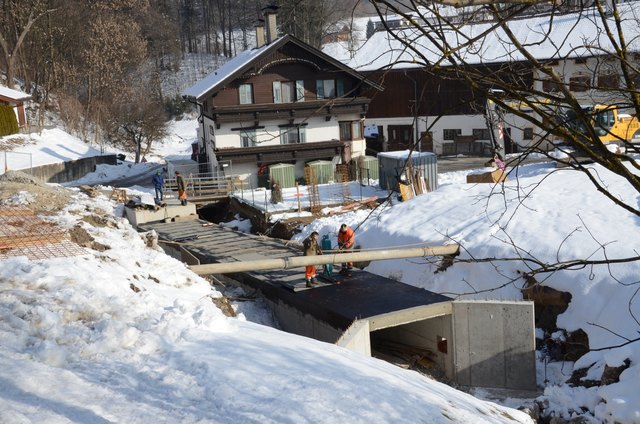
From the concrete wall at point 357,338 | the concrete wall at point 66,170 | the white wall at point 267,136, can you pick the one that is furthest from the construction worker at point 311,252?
the concrete wall at point 66,170

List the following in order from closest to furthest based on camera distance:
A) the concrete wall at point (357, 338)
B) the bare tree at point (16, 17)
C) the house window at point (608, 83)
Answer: the house window at point (608, 83), the concrete wall at point (357, 338), the bare tree at point (16, 17)

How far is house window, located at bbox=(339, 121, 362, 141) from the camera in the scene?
39.4 metres

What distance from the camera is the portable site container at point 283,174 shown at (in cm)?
3641

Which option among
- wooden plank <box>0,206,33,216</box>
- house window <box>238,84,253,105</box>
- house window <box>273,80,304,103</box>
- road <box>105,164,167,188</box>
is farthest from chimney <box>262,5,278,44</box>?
wooden plank <box>0,206,33,216</box>

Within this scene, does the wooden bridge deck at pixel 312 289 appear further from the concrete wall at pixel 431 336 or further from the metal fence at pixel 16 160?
the metal fence at pixel 16 160

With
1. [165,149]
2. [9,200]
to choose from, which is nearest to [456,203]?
[9,200]

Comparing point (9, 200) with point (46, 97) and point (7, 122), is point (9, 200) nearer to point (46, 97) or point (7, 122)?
point (7, 122)

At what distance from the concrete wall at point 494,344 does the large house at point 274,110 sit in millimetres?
21674

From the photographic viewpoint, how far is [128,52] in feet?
221

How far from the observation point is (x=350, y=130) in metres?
39.5

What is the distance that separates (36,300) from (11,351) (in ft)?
5.60

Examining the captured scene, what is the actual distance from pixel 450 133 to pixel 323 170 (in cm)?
1447

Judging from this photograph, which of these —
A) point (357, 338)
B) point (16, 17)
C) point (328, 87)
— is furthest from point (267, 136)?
point (16, 17)

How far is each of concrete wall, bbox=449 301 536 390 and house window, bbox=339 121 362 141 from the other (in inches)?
976
